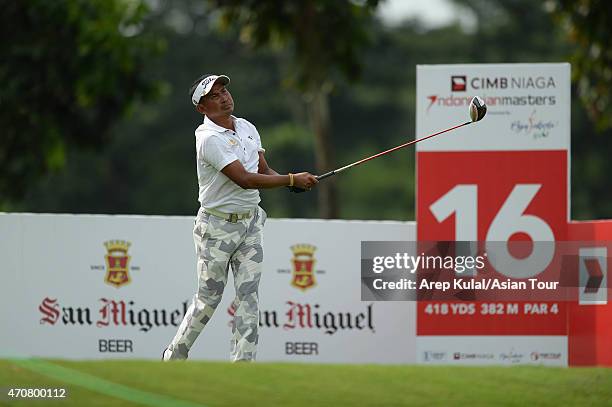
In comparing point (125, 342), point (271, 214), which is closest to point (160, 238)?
point (125, 342)

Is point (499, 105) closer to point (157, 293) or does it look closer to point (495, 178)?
point (495, 178)

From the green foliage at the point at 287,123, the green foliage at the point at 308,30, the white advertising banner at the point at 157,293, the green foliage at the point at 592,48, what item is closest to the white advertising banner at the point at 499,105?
the white advertising banner at the point at 157,293

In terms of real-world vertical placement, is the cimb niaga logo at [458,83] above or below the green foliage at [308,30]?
below

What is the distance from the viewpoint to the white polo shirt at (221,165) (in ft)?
32.1

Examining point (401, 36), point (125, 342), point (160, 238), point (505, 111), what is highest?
point (401, 36)

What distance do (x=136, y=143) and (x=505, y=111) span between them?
52.1m

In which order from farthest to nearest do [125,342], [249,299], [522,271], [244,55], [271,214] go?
[244,55] → [271,214] → [125,342] → [522,271] → [249,299]

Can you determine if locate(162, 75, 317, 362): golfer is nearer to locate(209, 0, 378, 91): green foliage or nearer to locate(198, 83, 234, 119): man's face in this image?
locate(198, 83, 234, 119): man's face

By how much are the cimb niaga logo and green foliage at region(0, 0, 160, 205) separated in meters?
16.6

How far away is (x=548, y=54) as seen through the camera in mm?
56438

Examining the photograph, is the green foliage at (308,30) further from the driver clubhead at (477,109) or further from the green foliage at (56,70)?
the driver clubhead at (477,109)

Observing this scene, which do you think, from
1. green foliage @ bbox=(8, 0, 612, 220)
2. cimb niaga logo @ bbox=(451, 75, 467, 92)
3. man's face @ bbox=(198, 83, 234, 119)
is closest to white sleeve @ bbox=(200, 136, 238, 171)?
man's face @ bbox=(198, 83, 234, 119)

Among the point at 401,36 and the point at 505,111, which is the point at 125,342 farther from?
the point at 401,36

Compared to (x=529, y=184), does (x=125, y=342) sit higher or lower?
lower
